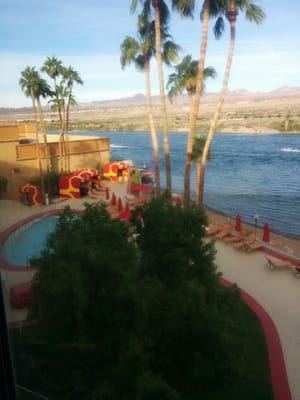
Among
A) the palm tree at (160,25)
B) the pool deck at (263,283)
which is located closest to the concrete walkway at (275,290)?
the pool deck at (263,283)

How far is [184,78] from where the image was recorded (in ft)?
29.2

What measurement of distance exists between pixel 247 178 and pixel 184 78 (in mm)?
12296

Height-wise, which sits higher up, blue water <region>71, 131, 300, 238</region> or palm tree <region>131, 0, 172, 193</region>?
palm tree <region>131, 0, 172, 193</region>

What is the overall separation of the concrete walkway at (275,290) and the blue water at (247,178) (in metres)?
3.90

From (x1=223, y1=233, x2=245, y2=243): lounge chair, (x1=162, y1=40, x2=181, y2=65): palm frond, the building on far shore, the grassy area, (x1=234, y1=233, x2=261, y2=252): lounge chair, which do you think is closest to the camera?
the grassy area

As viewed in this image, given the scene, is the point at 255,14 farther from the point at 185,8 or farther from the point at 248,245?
the point at 248,245

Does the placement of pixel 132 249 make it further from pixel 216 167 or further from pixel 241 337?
pixel 216 167

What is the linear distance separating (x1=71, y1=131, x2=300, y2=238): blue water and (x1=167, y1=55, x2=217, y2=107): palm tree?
1.84 metres

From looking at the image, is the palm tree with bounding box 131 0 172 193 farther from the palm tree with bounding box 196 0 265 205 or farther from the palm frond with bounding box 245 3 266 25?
the palm frond with bounding box 245 3 266 25

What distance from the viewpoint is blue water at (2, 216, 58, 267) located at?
98.2 inches

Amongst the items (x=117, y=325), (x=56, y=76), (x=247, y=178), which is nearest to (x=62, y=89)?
(x=56, y=76)

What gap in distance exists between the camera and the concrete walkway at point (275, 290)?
3826 mm

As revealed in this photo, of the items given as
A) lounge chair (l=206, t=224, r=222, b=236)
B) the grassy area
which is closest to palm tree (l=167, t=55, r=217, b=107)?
lounge chair (l=206, t=224, r=222, b=236)

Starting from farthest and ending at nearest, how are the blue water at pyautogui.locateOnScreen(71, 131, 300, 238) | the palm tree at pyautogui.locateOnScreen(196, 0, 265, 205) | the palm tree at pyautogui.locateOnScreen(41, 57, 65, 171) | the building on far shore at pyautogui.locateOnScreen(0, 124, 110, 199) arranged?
the blue water at pyautogui.locateOnScreen(71, 131, 300, 238) < the palm tree at pyautogui.locateOnScreen(196, 0, 265, 205) < the palm tree at pyautogui.locateOnScreen(41, 57, 65, 171) < the building on far shore at pyautogui.locateOnScreen(0, 124, 110, 199)
